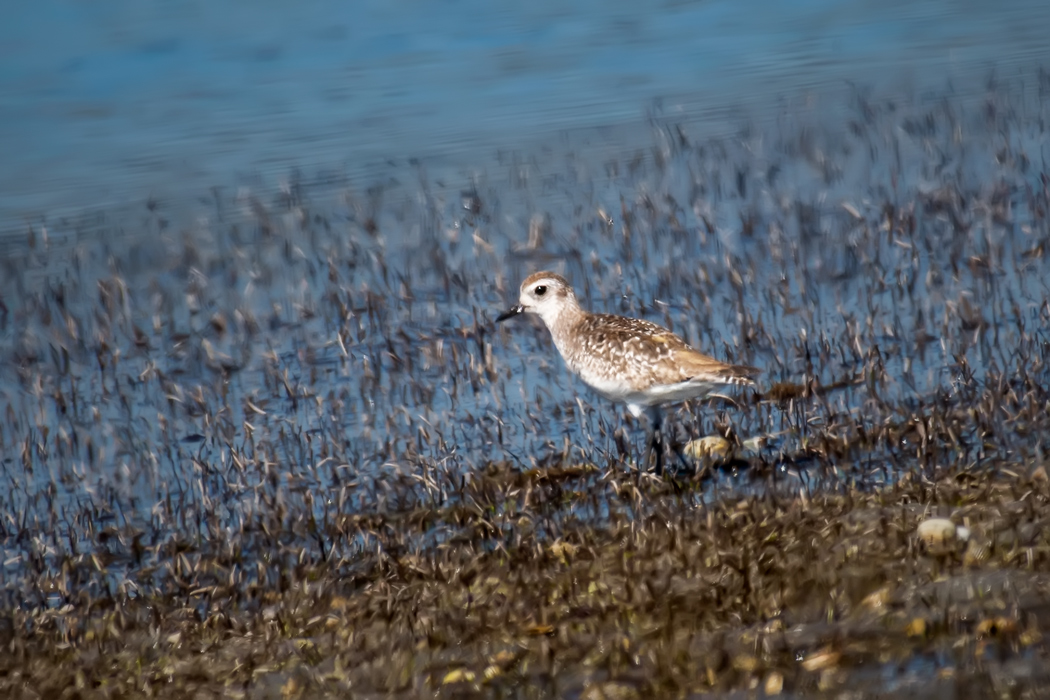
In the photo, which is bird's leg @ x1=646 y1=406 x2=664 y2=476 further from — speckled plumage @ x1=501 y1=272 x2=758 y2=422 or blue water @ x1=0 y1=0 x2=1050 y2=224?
blue water @ x1=0 y1=0 x2=1050 y2=224

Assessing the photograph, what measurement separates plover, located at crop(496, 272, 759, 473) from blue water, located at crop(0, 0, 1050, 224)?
9364mm

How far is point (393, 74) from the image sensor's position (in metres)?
27.9

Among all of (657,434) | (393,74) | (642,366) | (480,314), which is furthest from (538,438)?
(393,74)

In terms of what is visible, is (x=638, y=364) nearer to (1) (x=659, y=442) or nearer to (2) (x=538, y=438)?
(1) (x=659, y=442)

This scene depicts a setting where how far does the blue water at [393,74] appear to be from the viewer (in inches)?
871

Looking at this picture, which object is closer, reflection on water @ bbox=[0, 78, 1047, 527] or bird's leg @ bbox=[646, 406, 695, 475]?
bird's leg @ bbox=[646, 406, 695, 475]

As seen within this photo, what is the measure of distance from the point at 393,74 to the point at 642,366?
18358 mm

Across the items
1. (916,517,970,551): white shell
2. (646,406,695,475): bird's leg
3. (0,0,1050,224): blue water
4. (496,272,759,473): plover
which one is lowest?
(646,406,695,475): bird's leg

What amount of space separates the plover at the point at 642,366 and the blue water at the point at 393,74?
936 cm

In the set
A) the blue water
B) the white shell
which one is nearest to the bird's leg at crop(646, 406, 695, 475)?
the white shell

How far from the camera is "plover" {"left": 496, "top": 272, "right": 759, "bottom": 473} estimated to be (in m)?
10.4

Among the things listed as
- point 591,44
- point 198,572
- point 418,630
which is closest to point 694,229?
point 198,572

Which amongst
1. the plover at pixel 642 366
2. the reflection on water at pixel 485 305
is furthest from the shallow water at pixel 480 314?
the plover at pixel 642 366

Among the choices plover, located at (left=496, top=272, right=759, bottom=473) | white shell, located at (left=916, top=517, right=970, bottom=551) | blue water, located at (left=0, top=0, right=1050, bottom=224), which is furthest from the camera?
blue water, located at (left=0, top=0, right=1050, bottom=224)
